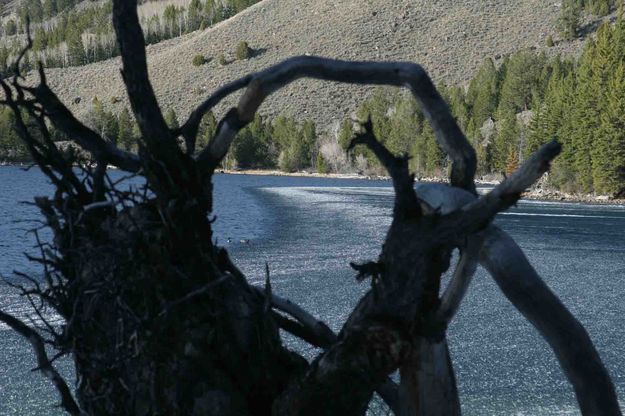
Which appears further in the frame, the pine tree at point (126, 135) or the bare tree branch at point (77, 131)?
the pine tree at point (126, 135)

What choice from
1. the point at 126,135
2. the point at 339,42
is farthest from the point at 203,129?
the point at 339,42

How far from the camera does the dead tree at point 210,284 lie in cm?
205

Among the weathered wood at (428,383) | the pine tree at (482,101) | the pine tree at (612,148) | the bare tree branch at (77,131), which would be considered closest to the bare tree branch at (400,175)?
the weathered wood at (428,383)

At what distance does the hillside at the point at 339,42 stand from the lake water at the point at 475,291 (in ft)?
304

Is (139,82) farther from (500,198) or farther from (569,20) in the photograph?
(569,20)

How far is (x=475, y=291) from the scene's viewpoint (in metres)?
15.3

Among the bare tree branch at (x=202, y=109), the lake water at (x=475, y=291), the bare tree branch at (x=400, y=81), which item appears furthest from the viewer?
the lake water at (x=475, y=291)

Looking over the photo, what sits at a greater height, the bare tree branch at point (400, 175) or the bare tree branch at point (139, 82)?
the bare tree branch at point (139, 82)

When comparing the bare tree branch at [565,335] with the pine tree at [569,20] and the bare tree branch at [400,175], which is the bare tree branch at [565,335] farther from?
the pine tree at [569,20]

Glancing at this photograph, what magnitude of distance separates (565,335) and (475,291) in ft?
45.8

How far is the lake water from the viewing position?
9.37 m

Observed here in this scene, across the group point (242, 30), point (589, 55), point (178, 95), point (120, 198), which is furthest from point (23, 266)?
point (242, 30)

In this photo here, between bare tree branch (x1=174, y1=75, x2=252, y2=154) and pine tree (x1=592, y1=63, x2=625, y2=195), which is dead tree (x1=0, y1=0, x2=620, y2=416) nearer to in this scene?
bare tree branch (x1=174, y1=75, x2=252, y2=154)

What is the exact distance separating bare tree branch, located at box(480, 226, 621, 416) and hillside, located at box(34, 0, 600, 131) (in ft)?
391
